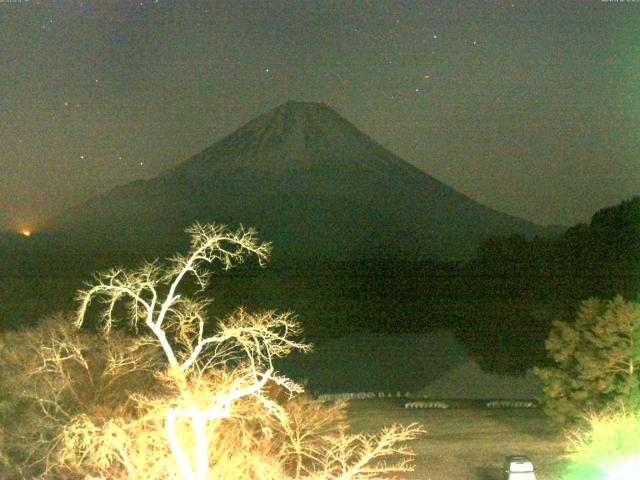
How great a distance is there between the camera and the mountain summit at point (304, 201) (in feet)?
448

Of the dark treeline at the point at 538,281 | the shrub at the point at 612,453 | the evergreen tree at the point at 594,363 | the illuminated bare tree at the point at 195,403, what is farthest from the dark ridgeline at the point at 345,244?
the illuminated bare tree at the point at 195,403

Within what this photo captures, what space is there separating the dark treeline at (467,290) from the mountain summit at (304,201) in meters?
58.4

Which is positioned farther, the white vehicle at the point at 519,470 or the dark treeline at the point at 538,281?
the dark treeline at the point at 538,281

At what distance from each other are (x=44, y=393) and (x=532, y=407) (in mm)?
16958

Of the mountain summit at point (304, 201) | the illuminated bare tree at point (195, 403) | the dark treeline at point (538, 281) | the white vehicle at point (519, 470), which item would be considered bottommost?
the white vehicle at point (519, 470)

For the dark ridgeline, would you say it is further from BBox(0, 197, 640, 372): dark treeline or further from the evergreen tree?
the evergreen tree

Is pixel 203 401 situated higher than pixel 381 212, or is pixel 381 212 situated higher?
pixel 381 212

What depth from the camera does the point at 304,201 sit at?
5999 inches

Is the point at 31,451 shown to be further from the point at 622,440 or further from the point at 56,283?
the point at 56,283

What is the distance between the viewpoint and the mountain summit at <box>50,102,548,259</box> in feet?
448

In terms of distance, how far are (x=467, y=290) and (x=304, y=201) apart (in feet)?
330

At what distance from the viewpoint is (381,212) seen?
499 feet

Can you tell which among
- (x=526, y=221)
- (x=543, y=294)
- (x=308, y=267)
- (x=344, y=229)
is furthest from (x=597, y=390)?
(x=526, y=221)

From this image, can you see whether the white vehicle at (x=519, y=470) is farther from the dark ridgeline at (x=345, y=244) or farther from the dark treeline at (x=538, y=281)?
the dark ridgeline at (x=345, y=244)
